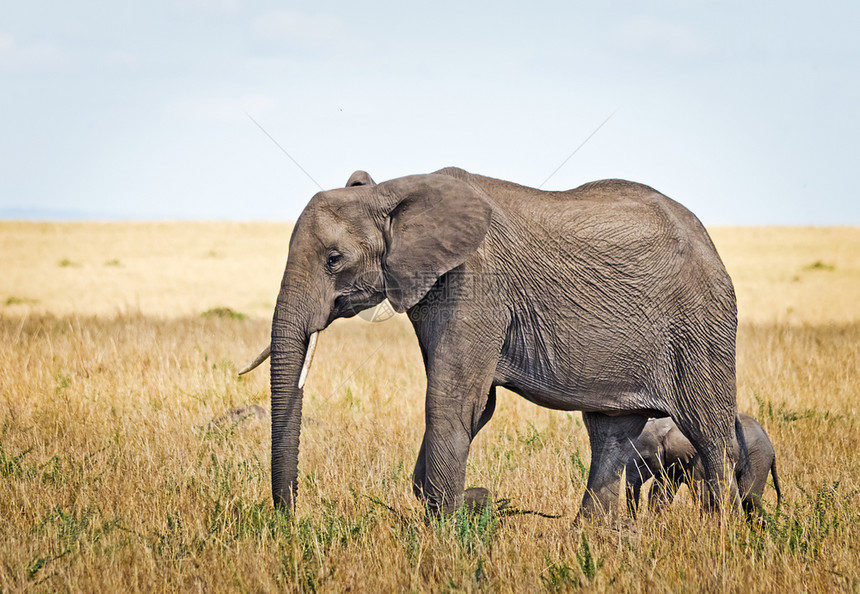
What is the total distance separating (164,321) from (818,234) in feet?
157

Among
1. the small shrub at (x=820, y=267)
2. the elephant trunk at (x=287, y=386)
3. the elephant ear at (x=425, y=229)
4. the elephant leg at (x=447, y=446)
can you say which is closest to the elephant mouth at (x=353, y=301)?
the elephant ear at (x=425, y=229)

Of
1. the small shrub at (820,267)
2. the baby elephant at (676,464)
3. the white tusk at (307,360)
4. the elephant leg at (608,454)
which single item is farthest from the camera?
the small shrub at (820,267)

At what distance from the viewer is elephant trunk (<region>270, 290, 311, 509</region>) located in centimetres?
507

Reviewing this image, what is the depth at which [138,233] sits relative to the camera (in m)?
53.0

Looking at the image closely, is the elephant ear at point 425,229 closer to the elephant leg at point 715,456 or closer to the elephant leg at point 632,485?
the elephant leg at point 715,456

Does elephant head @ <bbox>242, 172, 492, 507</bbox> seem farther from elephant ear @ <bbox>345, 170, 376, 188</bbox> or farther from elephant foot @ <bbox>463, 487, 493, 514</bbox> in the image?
elephant foot @ <bbox>463, 487, 493, 514</bbox>

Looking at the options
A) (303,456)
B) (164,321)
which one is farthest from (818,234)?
(303,456)

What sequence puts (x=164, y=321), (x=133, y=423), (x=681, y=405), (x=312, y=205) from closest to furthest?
(x=312, y=205) → (x=681, y=405) → (x=133, y=423) → (x=164, y=321)

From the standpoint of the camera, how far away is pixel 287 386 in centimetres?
512

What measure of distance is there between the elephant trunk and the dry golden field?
0.24 metres

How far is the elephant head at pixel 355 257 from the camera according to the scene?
16.7ft

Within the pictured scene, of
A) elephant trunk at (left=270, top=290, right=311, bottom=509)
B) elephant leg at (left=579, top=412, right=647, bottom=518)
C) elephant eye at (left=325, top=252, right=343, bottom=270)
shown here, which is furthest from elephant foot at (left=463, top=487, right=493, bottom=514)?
elephant eye at (left=325, top=252, right=343, bottom=270)

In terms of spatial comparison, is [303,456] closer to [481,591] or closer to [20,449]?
[20,449]

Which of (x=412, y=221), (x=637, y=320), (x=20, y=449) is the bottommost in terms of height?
(x=20, y=449)
